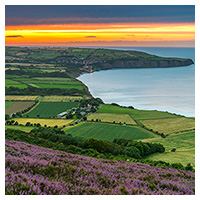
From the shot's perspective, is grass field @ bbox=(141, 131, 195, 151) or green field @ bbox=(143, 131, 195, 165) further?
grass field @ bbox=(141, 131, 195, 151)

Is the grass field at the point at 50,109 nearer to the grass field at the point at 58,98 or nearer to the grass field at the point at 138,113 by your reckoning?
the grass field at the point at 58,98

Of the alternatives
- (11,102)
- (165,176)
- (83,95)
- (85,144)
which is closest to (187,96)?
(83,95)

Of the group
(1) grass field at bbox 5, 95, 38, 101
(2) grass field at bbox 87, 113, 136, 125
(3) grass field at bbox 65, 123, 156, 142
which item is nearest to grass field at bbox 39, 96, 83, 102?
(1) grass field at bbox 5, 95, 38, 101

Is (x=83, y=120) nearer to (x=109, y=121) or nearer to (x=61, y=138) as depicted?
(x=109, y=121)

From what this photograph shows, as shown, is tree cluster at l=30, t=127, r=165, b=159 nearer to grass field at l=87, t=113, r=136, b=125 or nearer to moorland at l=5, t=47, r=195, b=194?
moorland at l=5, t=47, r=195, b=194

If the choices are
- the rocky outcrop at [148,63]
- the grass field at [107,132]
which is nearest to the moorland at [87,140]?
the grass field at [107,132]

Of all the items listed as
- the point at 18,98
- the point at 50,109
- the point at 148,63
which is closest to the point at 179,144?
the point at 50,109
